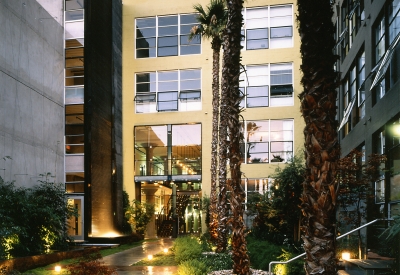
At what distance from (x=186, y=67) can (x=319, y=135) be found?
2694 centimetres

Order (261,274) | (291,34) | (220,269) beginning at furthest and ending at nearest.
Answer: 1. (291,34)
2. (220,269)
3. (261,274)

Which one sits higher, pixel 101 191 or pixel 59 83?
pixel 59 83

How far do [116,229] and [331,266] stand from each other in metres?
24.6

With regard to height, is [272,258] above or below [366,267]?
below

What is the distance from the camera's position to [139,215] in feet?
96.4

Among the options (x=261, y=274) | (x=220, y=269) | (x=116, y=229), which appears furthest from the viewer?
(x=116, y=229)

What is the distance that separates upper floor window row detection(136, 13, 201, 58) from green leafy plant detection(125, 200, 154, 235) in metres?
11.0

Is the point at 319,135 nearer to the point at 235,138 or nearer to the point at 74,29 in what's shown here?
the point at 235,138

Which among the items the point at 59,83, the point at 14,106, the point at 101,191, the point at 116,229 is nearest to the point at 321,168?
the point at 14,106

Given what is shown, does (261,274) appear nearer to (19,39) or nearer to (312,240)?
(312,240)

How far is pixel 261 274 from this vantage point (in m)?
12.0

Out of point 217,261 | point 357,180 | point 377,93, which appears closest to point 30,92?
point 217,261

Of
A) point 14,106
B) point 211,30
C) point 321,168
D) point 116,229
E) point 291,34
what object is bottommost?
point 116,229

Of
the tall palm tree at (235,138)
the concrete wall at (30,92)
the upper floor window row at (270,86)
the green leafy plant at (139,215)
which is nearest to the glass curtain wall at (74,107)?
the concrete wall at (30,92)
